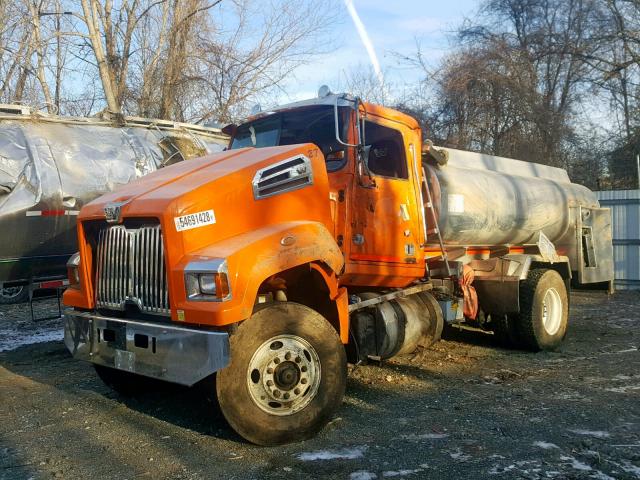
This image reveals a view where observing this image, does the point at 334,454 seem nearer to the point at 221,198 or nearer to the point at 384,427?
the point at 384,427

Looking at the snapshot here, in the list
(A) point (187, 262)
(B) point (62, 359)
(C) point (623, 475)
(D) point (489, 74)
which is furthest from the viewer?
(D) point (489, 74)

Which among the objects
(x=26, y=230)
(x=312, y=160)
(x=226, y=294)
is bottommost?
(x=226, y=294)

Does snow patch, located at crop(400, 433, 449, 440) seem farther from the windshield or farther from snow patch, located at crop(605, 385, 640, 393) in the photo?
the windshield

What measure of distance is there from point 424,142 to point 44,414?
4.68m

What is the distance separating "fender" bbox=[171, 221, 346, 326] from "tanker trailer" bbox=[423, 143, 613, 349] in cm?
242

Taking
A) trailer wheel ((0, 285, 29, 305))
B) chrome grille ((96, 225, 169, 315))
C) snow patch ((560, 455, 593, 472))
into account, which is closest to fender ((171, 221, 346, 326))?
chrome grille ((96, 225, 169, 315))

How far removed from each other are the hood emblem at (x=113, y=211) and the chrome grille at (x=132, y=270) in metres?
0.09

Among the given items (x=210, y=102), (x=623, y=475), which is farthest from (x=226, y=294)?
(x=210, y=102)

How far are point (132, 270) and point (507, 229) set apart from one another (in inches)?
192

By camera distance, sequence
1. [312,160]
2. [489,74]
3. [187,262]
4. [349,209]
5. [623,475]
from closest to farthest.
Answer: [623,475] < [187,262] < [312,160] < [349,209] < [489,74]

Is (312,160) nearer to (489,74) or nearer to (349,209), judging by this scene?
(349,209)

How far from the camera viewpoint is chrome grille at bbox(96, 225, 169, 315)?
4352 mm

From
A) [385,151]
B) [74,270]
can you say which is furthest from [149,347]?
[385,151]

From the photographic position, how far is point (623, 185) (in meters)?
21.1
